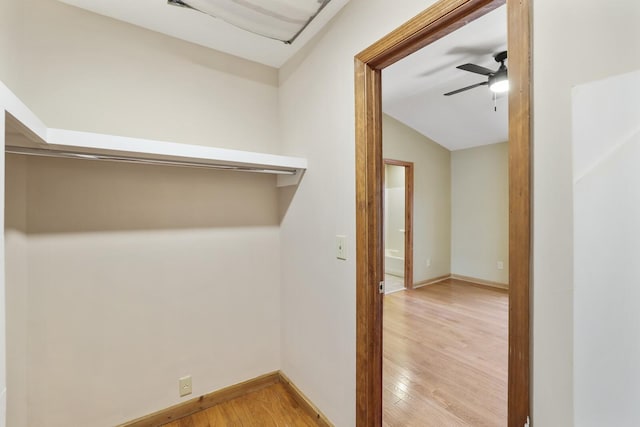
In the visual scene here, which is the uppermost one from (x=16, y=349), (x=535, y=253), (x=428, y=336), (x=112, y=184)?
(x=112, y=184)

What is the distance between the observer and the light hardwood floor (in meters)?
1.82

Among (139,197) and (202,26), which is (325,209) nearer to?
(139,197)

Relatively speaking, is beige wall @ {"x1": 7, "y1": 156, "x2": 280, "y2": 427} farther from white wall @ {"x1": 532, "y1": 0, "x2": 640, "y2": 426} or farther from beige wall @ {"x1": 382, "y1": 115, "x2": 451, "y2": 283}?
beige wall @ {"x1": 382, "y1": 115, "x2": 451, "y2": 283}

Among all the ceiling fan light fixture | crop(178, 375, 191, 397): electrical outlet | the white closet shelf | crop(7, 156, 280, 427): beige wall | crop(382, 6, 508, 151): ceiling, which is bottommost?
crop(178, 375, 191, 397): electrical outlet

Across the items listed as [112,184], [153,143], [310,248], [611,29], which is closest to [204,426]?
[310,248]

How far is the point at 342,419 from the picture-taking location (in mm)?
1499

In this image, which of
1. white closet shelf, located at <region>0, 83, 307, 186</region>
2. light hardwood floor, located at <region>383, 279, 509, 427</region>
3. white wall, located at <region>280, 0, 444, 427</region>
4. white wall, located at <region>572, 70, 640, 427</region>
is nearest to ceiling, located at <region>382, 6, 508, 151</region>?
white wall, located at <region>280, 0, 444, 427</region>

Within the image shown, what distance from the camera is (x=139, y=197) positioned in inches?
64.2

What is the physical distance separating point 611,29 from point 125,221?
82.9 inches

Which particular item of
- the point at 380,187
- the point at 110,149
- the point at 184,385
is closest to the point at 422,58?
the point at 380,187

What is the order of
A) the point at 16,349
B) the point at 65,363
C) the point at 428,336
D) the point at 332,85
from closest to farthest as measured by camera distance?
the point at 16,349 → the point at 65,363 → the point at 332,85 → the point at 428,336

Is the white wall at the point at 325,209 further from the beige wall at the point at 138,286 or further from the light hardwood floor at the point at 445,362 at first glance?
the light hardwood floor at the point at 445,362

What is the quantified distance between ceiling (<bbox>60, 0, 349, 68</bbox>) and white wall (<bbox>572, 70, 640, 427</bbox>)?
1296 mm

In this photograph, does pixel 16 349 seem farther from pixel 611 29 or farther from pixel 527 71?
pixel 611 29
